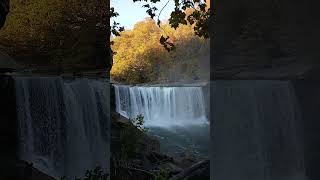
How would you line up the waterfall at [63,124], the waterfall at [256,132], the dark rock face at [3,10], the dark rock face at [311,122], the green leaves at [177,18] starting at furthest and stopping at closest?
the waterfall at [63,124], the green leaves at [177,18], the dark rock face at [3,10], the waterfall at [256,132], the dark rock face at [311,122]

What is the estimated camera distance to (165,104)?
2.86m

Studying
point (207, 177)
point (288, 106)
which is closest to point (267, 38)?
point (288, 106)

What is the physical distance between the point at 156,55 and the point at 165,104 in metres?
0.37

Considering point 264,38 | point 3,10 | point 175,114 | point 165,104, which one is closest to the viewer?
point 264,38

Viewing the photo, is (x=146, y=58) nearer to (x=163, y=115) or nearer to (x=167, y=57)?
(x=167, y=57)

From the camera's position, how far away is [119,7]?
287 cm

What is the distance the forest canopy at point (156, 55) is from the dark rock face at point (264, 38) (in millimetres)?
178

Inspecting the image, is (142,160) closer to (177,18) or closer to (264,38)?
(177,18)

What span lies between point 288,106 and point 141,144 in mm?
1107

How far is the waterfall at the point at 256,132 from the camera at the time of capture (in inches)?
80.0

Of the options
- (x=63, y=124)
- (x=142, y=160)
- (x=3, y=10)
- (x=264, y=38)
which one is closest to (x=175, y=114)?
(x=142, y=160)

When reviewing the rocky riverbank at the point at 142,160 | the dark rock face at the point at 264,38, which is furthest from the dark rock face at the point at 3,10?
the dark rock face at the point at 264,38

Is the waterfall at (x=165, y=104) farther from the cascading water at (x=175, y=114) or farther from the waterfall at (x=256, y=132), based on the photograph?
the waterfall at (x=256, y=132)

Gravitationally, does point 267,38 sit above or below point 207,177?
above
